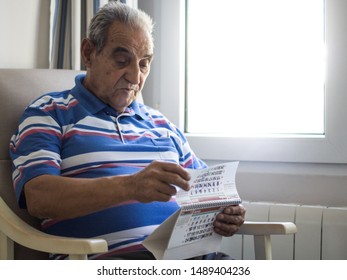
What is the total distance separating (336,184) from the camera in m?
1.91

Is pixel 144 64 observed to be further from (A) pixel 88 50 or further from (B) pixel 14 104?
(B) pixel 14 104

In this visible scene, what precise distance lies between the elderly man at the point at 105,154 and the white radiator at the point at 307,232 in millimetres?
412

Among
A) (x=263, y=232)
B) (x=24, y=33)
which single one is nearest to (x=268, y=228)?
(x=263, y=232)

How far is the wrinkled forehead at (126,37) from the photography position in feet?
4.86

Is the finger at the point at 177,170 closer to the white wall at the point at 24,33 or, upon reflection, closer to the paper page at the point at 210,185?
the paper page at the point at 210,185

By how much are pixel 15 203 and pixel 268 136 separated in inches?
37.5

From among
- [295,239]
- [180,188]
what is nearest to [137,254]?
[180,188]

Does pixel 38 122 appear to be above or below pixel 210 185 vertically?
above

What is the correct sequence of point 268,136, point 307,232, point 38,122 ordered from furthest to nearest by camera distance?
point 268,136
point 307,232
point 38,122

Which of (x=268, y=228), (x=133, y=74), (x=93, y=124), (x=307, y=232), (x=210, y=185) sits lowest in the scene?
(x=307, y=232)

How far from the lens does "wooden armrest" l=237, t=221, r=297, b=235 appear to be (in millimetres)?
1432

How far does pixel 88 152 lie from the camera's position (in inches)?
55.7

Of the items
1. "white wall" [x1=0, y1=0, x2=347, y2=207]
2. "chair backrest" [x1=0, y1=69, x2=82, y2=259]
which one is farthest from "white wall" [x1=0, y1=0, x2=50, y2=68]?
"chair backrest" [x1=0, y1=69, x2=82, y2=259]

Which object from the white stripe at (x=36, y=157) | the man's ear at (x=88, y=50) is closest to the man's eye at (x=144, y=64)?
the man's ear at (x=88, y=50)
